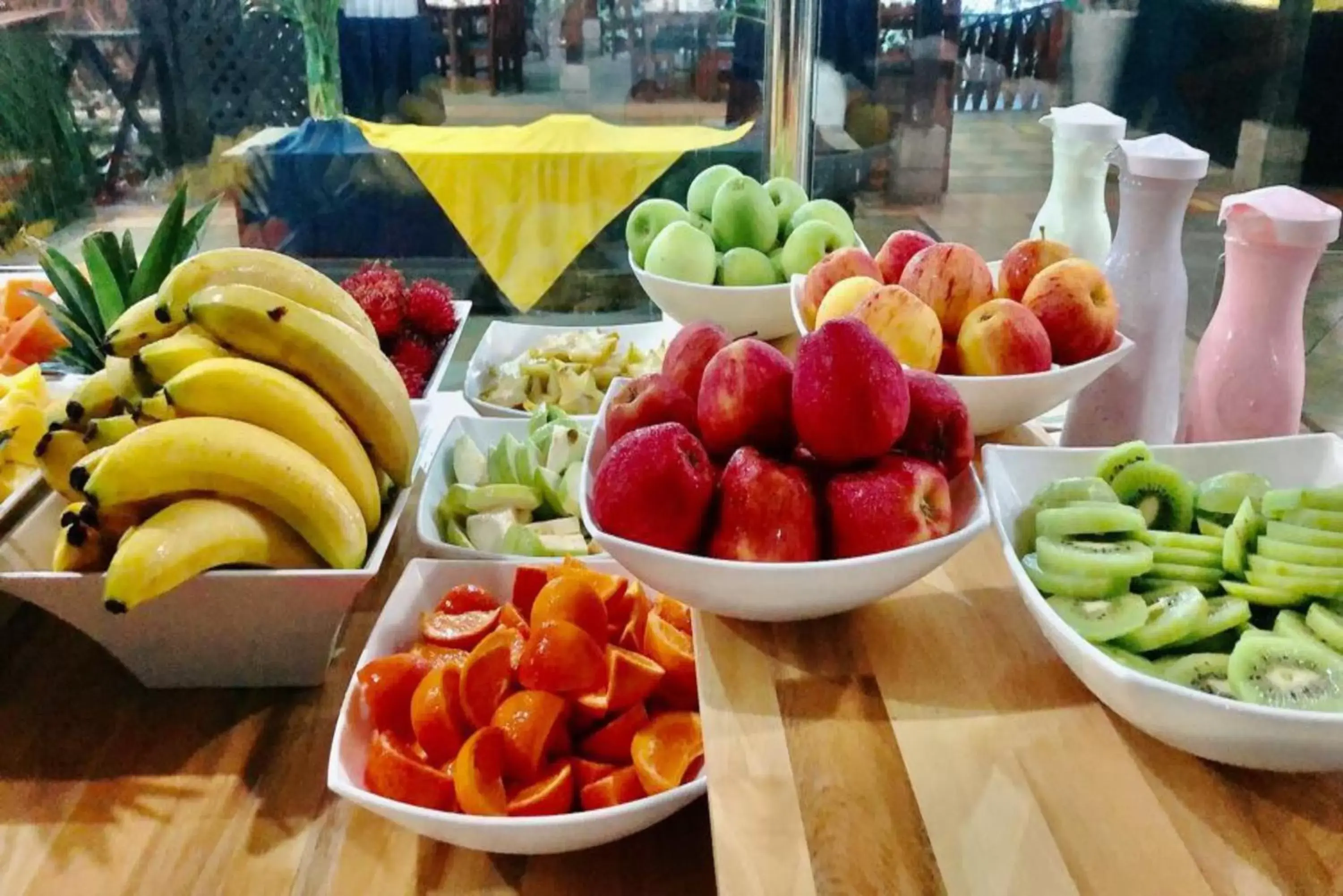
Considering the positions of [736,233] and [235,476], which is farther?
[736,233]

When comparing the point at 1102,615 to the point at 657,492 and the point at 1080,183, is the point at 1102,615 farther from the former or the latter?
the point at 1080,183

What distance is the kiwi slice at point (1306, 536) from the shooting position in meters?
0.59

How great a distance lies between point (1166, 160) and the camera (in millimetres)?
832

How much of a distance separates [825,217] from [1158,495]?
0.71 m

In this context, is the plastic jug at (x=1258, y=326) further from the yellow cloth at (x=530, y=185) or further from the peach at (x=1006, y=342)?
the yellow cloth at (x=530, y=185)

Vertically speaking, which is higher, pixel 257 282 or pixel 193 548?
pixel 257 282

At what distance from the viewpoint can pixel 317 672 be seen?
89cm

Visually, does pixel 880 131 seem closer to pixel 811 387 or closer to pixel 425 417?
pixel 425 417

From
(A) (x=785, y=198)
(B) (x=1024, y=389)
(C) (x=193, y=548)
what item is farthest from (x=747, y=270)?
(C) (x=193, y=548)

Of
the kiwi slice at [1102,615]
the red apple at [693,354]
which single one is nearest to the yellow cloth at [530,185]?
the red apple at [693,354]

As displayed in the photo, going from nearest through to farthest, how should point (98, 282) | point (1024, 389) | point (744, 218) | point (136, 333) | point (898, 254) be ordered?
point (1024, 389)
point (136, 333)
point (898, 254)
point (98, 282)
point (744, 218)

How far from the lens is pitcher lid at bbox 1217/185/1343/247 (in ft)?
2.47


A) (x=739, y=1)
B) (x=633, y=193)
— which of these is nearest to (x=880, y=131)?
(x=739, y=1)

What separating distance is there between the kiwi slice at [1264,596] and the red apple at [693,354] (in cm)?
33
